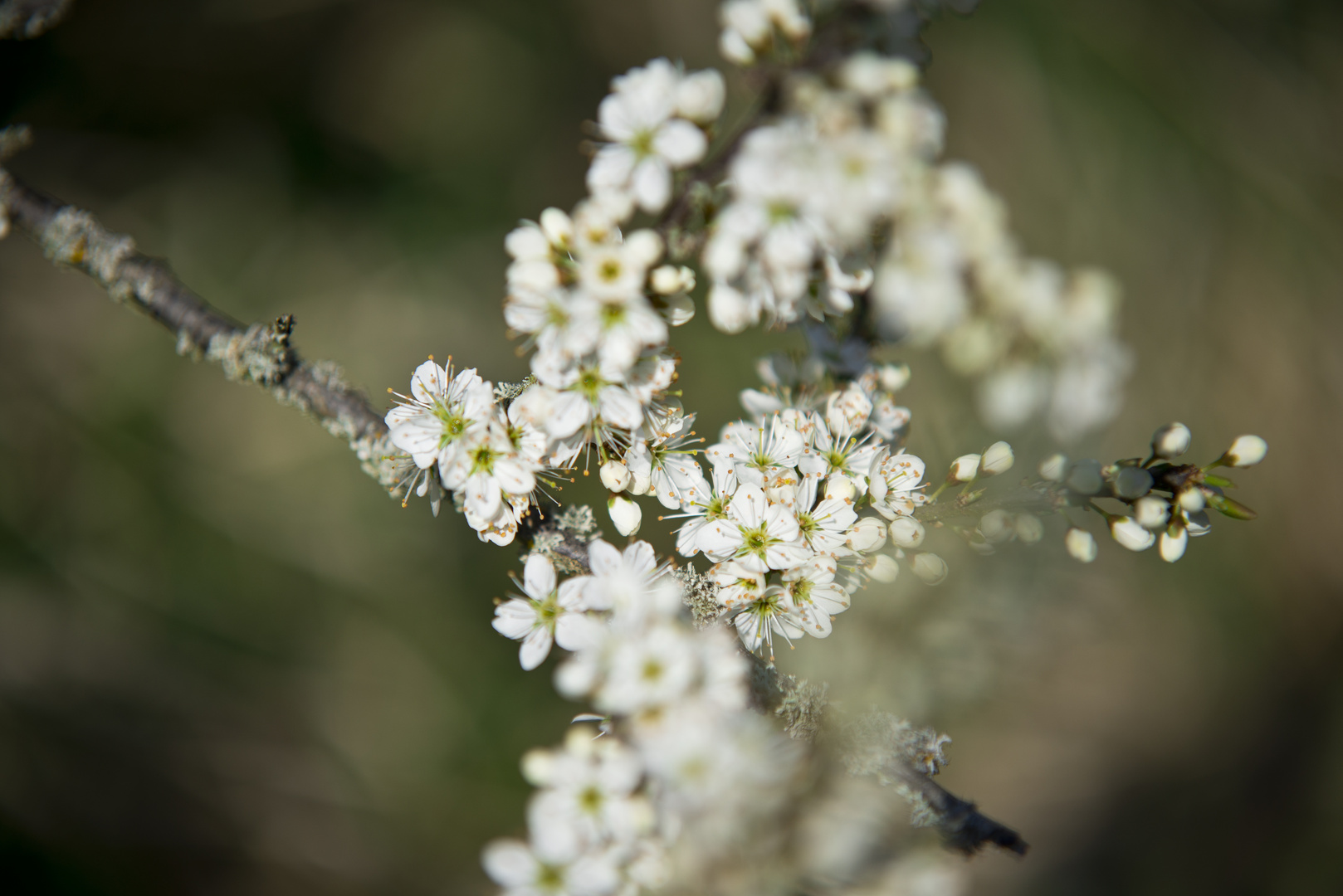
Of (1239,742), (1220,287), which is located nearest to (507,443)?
(1220,287)

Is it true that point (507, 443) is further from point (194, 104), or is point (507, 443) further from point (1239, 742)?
point (1239, 742)

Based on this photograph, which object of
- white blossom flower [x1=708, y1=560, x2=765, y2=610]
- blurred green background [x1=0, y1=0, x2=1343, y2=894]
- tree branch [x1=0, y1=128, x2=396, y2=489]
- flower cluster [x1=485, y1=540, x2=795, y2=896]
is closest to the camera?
flower cluster [x1=485, y1=540, x2=795, y2=896]

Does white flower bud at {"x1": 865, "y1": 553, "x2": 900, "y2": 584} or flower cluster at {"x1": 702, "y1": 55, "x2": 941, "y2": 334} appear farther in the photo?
white flower bud at {"x1": 865, "y1": 553, "x2": 900, "y2": 584}

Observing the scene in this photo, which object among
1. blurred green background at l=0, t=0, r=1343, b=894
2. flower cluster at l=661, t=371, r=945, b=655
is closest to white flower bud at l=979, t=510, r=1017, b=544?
flower cluster at l=661, t=371, r=945, b=655

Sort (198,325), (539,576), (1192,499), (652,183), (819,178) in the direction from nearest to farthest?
(819,178) → (652,183) → (1192,499) → (539,576) → (198,325)

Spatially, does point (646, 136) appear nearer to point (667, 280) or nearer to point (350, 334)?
point (667, 280)

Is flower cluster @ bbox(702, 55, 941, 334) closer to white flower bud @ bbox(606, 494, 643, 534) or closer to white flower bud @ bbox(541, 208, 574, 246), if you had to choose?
white flower bud @ bbox(541, 208, 574, 246)

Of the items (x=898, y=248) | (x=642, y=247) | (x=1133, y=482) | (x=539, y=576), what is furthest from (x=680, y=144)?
(x=1133, y=482)
